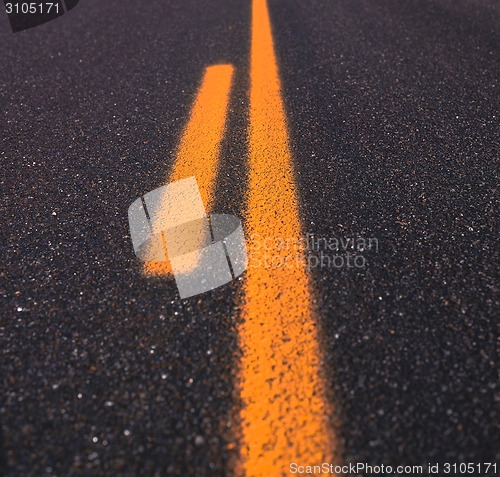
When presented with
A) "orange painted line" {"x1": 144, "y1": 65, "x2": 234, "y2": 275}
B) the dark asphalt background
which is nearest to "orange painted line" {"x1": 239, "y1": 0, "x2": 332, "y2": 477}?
the dark asphalt background

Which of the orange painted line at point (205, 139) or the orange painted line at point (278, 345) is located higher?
the orange painted line at point (205, 139)

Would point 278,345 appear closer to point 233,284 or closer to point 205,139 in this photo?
point 233,284

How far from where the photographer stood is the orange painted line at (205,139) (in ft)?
6.95

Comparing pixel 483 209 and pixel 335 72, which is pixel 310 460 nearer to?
pixel 483 209

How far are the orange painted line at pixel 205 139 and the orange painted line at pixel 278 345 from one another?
222 mm

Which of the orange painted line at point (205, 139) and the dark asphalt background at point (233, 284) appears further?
the orange painted line at point (205, 139)

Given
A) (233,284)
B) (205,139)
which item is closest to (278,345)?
(233,284)

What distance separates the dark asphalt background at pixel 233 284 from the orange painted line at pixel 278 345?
5 centimetres

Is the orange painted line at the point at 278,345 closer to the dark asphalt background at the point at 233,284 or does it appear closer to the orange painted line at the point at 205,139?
the dark asphalt background at the point at 233,284

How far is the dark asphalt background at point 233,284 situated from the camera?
1203mm

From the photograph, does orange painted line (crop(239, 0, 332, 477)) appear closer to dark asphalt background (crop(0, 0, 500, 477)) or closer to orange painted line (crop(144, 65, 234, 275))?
dark asphalt background (crop(0, 0, 500, 477))

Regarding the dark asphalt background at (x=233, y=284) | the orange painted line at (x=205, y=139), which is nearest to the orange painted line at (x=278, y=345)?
the dark asphalt background at (x=233, y=284)

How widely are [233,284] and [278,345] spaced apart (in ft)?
1.01

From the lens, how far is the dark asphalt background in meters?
1.20
